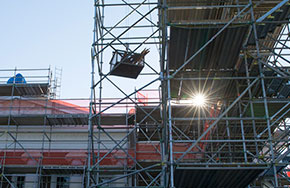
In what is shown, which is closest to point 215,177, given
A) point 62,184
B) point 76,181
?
point 76,181

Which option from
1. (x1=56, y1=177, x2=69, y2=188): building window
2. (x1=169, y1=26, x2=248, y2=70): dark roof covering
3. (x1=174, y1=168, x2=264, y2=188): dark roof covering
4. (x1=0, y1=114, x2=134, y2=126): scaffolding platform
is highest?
(x1=0, y1=114, x2=134, y2=126): scaffolding platform

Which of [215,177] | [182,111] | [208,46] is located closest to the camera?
[215,177]

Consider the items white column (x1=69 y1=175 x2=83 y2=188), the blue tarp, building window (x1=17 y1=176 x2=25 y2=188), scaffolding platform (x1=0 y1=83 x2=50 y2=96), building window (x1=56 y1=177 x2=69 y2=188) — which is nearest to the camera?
white column (x1=69 y1=175 x2=83 y2=188)

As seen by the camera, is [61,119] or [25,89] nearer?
[61,119]

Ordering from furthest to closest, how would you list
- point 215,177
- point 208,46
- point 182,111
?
point 182,111 → point 208,46 → point 215,177

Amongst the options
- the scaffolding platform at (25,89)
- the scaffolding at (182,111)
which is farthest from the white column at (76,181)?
the scaffolding platform at (25,89)

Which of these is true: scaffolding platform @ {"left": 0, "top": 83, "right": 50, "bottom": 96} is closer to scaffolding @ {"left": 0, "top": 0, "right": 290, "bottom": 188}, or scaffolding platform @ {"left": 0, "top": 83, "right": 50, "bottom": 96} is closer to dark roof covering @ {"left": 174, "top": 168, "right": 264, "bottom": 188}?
scaffolding @ {"left": 0, "top": 0, "right": 290, "bottom": 188}

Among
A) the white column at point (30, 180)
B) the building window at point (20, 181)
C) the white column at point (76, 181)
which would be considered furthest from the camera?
the building window at point (20, 181)

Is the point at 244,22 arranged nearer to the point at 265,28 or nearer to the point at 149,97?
the point at 265,28

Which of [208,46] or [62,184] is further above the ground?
[208,46]

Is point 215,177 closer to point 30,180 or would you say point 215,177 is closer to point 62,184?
point 62,184

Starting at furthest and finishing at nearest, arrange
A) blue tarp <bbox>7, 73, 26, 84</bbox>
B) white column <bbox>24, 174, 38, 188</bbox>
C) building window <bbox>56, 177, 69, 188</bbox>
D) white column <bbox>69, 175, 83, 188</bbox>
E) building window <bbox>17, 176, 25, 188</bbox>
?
blue tarp <bbox>7, 73, 26, 84</bbox> < building window <bbox>56, 177, 69, 188</bbox> < building window <bbox>17, 176, 25, 188</bbox> < white column <bbox>69, 175, 83, 188</bbox> < white column <bbox>24, 174, 38, 188</bbox>

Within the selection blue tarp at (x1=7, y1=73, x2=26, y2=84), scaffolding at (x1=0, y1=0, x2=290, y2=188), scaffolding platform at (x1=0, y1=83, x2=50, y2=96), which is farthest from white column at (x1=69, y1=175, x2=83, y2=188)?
blue tarp at (x1=7, y1=73, x2=26, y2=84)

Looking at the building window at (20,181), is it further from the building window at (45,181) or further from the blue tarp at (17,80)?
the blue tarp at (17,80)
